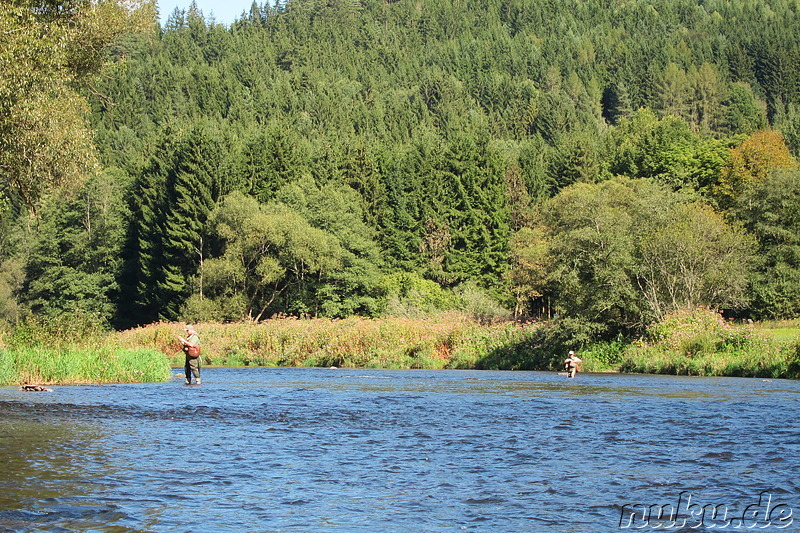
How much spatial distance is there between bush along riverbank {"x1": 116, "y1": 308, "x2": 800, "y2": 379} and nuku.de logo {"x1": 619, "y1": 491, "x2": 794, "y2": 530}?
92.1 ft

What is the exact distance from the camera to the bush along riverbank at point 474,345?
40938mm

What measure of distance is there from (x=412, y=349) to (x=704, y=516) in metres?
40.2

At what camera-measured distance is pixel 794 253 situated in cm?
6372

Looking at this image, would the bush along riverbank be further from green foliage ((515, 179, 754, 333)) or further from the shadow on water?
the shadow on water

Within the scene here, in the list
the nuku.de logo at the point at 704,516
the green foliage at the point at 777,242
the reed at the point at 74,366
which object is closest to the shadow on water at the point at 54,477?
the nuku.de logo at the point at 704,516

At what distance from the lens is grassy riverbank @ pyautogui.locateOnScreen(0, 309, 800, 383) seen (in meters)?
30.4

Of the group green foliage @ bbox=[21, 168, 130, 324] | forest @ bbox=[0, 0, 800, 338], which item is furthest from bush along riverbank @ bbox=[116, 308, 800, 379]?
green foliage @ bbox=[21, 168, 130, 324]

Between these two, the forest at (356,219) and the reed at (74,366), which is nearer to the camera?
the reed at (74,366)

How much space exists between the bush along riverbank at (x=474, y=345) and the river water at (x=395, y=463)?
14147 mm

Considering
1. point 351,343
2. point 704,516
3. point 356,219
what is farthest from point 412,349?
point 704,516

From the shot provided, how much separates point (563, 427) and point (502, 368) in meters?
29.0

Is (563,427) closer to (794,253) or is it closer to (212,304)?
(794,253)

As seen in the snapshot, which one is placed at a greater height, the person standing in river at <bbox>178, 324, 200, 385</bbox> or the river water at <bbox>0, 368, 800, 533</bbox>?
the person standing in river at <bbox>178, 324, 200, 385</bbox>

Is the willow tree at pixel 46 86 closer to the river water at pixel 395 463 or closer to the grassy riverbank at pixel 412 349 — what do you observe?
the grassy riverbank at pixel 412 349
